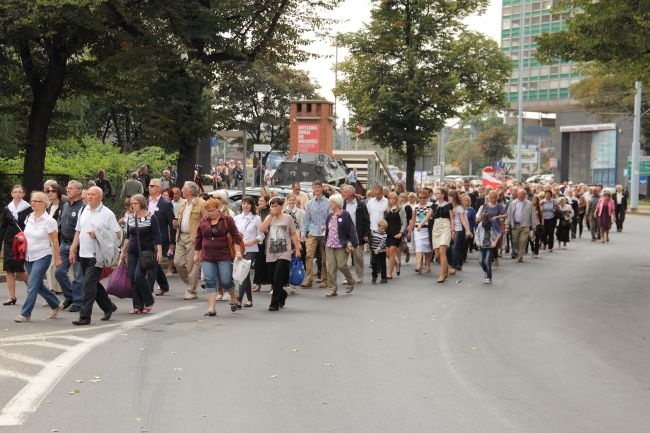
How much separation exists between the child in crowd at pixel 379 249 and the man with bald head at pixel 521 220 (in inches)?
271

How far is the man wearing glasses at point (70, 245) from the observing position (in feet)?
44.3

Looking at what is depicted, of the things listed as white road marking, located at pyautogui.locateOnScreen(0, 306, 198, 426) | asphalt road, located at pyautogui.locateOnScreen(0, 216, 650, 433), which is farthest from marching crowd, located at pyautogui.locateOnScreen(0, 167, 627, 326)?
white road marking, located at pyautogui.locateOnScreen(0, 306, 198, 426)

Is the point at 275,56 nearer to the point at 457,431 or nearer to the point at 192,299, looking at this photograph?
the point at 192,299

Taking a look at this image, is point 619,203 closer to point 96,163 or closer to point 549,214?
point 549,214

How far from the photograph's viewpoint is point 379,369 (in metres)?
9.79

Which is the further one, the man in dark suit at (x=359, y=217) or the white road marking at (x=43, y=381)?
the man in dark suit at (x=359, y=217)

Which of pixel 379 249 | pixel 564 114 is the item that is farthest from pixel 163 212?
pixel 564 114

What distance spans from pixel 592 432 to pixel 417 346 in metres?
4.07

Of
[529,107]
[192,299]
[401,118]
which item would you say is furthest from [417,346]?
[529,107]

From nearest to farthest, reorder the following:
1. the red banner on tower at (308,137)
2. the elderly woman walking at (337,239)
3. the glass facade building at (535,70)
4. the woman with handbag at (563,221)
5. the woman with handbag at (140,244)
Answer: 1. the woman with handbag at (140,244)
2. the elderly woman walking at (337,239)
3. the woman with handbag at (563,221)
4. the red banner on tower at (308,137)
5. the glass facade building at (535,70)

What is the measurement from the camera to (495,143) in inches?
5000

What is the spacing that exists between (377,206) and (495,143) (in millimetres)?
109128

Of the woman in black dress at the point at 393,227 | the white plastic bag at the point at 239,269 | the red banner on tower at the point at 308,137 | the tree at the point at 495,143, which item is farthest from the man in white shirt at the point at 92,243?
the tree at the point at 495,143

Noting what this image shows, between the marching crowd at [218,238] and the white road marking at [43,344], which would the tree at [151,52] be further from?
the white road marking at [43,344]
